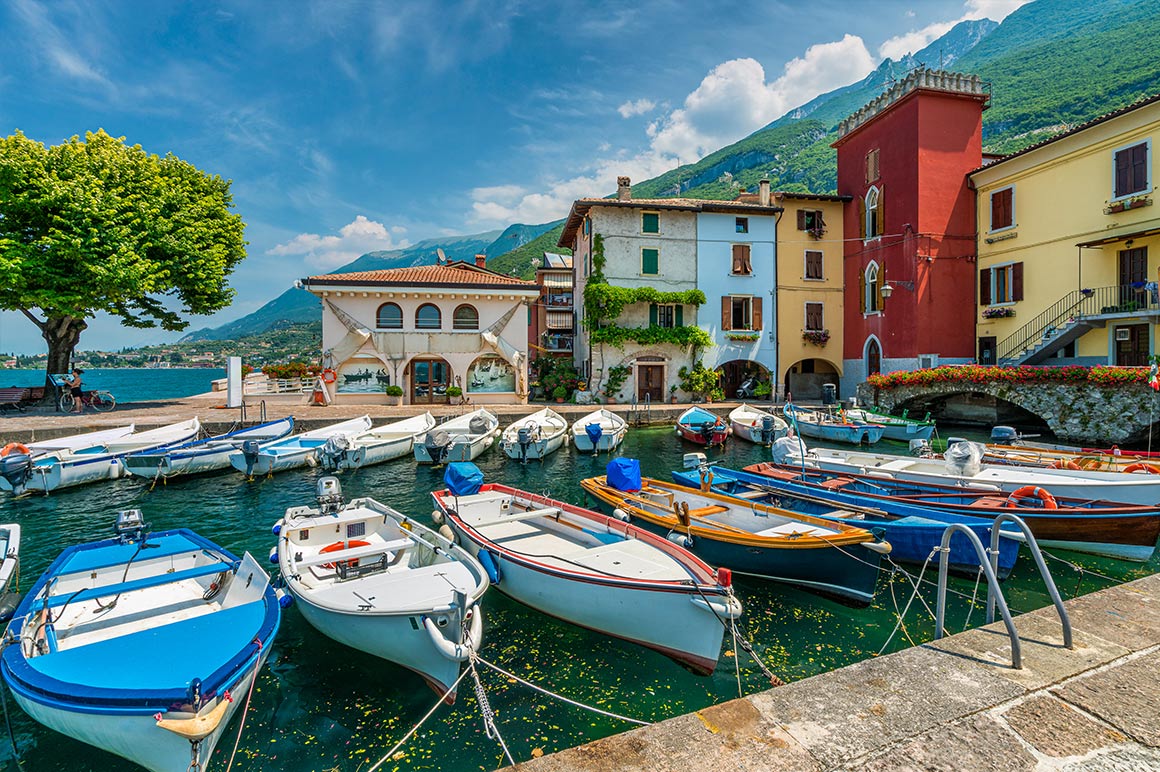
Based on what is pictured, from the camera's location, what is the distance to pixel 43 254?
21094 millimetres

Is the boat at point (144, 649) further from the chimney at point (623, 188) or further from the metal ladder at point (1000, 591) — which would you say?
the chimney at point (623, 188)

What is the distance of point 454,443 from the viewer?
17562 mm

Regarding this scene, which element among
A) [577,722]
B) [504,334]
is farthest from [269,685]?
[504,334]

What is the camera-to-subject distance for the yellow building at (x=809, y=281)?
30.9 metres

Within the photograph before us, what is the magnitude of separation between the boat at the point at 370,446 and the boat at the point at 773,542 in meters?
10.3

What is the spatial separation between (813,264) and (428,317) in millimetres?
21512

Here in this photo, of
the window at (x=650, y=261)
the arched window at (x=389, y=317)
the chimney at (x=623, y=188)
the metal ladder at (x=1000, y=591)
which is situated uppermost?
the chimney at (x=623, y=188)

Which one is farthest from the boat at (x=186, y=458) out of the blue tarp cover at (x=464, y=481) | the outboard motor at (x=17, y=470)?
the blue tarp cover at (x=464, y=481)

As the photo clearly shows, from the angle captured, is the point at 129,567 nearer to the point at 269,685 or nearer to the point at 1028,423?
the point at 269,685

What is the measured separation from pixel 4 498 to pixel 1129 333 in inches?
1384

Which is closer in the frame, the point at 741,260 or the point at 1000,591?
the point at 1000,591

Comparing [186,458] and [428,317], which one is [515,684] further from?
[428,317]

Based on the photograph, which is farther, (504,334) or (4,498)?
(504,334)

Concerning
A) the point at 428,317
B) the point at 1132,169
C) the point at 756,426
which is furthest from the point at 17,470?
the point at 1132,169
